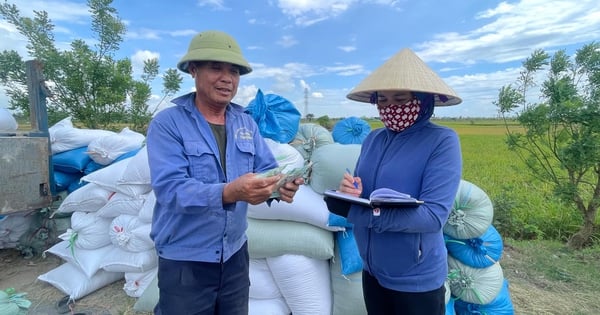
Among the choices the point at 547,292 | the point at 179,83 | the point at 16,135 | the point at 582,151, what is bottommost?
the point at 547,292

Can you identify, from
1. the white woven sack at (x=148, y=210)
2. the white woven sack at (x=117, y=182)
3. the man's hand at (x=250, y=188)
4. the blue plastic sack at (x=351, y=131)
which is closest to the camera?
the man's hand at (x=250, y=188)

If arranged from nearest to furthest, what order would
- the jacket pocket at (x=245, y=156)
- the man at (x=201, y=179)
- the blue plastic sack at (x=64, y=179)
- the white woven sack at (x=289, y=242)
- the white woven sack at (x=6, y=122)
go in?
the man at (x=201, y=179) < the jacket pocket at (x=245, y=156) < the white woven sack at (x=289, y=242) < the white woven sack at (x=6, y=122) < the blue plastic sack at (x=64, y=179)

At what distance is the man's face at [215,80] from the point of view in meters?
1.32

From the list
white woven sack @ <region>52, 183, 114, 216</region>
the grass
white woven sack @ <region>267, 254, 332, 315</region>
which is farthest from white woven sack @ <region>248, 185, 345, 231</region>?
the grass

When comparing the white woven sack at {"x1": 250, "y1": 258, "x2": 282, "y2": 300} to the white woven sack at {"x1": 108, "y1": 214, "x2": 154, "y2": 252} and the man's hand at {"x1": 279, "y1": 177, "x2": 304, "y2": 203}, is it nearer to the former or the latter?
the white woven sack at {"x1": 108, "y1": 214, "x2": 154, "y2": 252}

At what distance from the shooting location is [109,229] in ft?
8.72

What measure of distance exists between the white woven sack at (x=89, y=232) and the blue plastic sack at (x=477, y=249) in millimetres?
2672

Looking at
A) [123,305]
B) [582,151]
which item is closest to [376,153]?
[123,305]

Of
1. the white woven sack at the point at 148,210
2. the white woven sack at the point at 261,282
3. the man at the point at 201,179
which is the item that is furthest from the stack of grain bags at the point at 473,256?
the white woven sack at the point at 148,210

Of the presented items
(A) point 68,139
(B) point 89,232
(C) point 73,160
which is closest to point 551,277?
(B) point 89,232

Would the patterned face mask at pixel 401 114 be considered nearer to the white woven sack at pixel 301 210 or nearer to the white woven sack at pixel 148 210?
the white woven sack at pixel 301 210

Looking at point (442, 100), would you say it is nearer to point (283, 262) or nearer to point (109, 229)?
point (283, 262)

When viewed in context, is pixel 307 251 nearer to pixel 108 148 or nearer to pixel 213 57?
pixel 213 57

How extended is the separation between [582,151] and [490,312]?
209 centimetres
